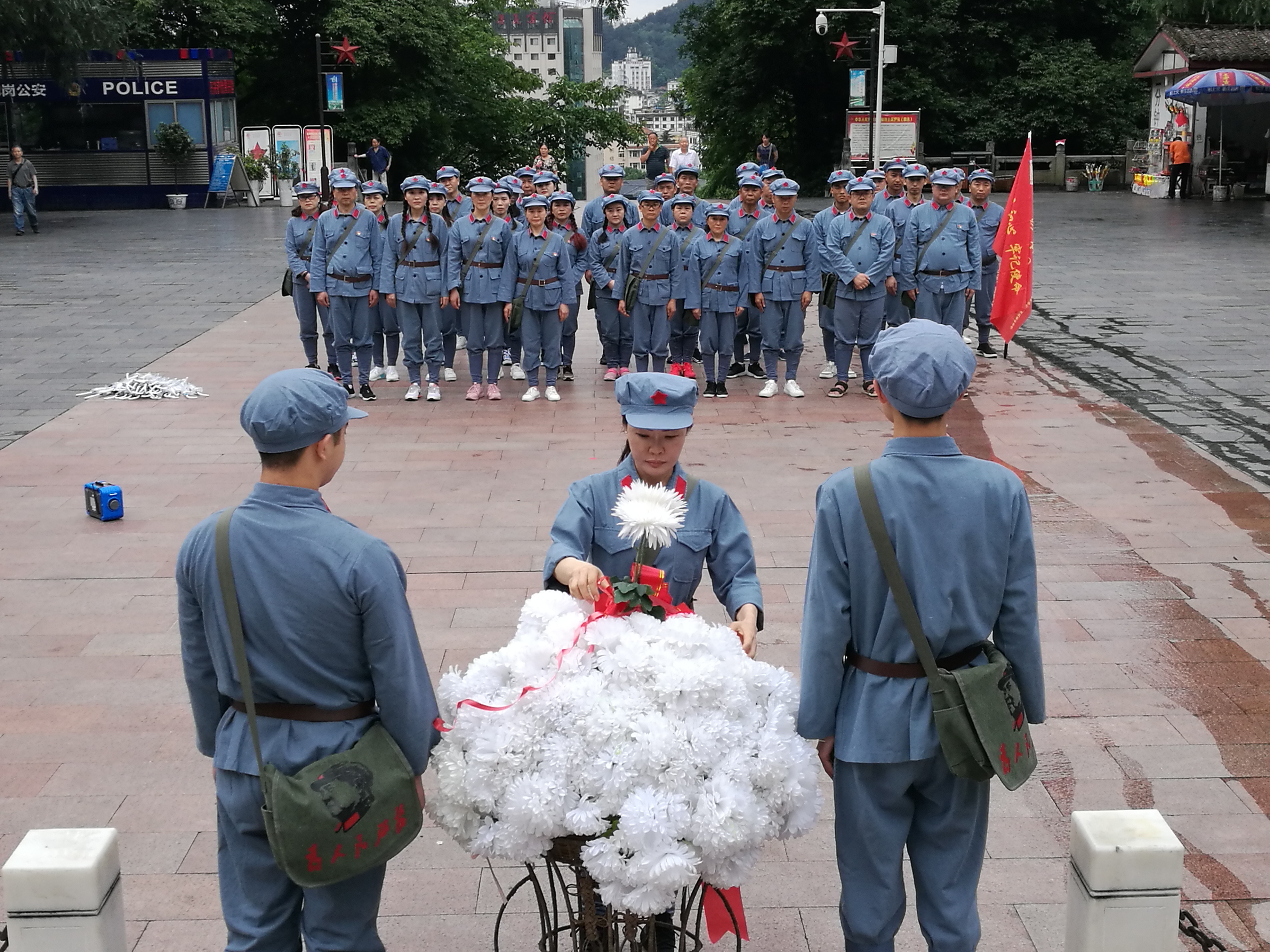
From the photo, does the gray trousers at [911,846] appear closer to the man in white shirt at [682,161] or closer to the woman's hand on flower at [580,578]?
the woman's hand on flower at [580,578]

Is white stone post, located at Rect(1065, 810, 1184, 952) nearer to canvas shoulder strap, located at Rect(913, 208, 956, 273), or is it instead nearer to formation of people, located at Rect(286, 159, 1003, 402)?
formation of people, located at Rect(286, 159, 1003, 402)

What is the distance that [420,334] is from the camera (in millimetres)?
13125

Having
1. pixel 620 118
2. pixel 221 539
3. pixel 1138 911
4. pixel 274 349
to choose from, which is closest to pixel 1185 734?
pixel 1138 911

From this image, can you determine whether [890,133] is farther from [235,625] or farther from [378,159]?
[235,625]

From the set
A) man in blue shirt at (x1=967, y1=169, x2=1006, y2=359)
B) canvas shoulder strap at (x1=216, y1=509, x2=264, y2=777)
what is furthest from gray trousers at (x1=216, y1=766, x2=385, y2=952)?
man in blue shirt at (x1=967, y1=169, x2=1006, y2=359)

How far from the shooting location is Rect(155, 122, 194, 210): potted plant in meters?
34.4

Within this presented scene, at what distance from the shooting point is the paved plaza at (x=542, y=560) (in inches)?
183

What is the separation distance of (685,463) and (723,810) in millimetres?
7476

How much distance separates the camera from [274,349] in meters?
15.4

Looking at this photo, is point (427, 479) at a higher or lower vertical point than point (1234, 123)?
lower

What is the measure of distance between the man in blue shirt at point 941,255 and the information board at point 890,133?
17.4 m

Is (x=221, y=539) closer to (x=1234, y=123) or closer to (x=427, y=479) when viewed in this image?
(x=427, y=479)

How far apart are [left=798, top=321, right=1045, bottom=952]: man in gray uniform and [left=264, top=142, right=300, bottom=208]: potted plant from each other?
33868 millimetres

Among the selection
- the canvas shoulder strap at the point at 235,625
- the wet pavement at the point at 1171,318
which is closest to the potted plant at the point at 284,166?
the wet pavement at the point at 1171,318
